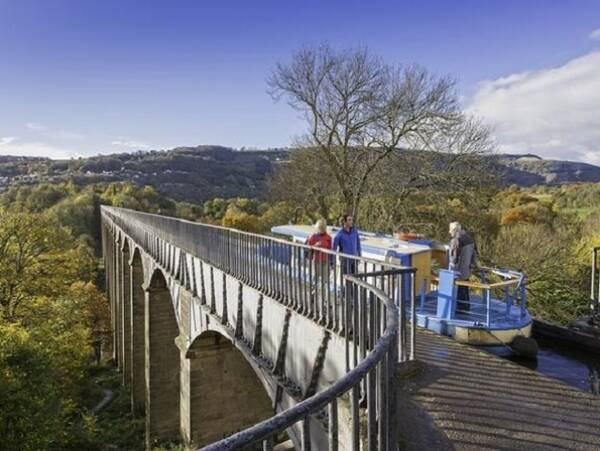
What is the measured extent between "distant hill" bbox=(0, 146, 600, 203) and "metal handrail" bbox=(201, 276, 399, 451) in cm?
7509

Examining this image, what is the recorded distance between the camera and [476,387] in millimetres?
4875

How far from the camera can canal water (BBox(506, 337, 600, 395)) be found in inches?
402

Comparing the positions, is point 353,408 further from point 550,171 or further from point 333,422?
point 550,171

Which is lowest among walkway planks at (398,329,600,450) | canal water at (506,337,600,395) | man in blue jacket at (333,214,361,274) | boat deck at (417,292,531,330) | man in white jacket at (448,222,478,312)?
canal water at (506,337,600,395)

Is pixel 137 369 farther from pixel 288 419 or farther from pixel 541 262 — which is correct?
pixel 288 419

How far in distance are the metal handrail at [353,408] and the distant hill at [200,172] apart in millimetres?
75085

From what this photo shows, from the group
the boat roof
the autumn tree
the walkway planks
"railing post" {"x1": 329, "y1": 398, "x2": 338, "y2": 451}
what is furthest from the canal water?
the autumn tree

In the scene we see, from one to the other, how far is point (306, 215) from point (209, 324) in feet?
63.1

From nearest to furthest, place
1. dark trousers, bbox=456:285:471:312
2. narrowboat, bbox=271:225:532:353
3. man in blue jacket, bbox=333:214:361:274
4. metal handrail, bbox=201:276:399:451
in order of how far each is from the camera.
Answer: metal handrail, bbox=201:276:399:451, man in blue jacket, bbox=333:214:361:274, narrowboat, bbox=271:225:532:353, dark trousers, bbox=456:285:471:312

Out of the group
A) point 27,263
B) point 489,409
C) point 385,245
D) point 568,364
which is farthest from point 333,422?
point 27,263

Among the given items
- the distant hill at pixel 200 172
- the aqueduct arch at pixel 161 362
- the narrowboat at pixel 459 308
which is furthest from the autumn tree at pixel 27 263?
the distant hill at pixel 200 172

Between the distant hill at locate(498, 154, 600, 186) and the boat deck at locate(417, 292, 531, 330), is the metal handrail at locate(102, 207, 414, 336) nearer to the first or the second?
the boat deck at locate(417, 292, 531, 330)

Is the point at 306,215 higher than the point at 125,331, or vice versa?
the point at 306,215

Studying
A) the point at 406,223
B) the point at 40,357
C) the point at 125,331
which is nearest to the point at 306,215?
the point at 406,223
